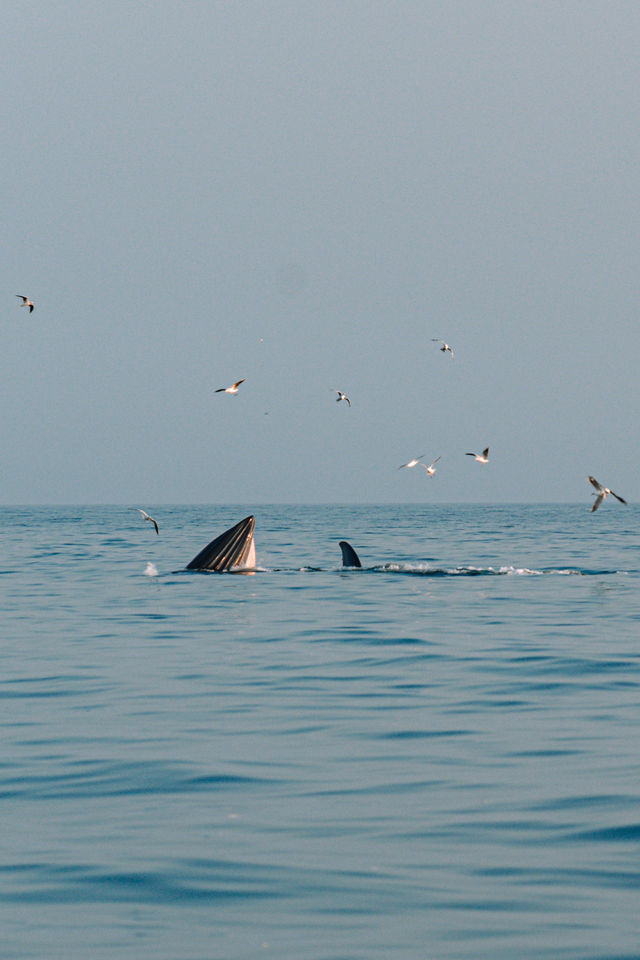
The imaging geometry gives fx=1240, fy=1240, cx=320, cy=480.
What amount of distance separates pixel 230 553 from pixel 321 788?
24.2 metres

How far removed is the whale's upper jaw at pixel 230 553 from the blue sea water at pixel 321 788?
990 centimetres

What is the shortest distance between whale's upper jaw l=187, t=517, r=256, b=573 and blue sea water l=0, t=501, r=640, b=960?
9895mm

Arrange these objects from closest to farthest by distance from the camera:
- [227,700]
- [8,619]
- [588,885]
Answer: [588,885], [227,700], [8,619]

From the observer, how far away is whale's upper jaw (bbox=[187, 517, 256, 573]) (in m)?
33.6

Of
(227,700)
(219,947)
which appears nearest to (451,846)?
(219,947)

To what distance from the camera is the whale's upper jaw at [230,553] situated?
33625mm

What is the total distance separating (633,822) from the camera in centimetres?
897

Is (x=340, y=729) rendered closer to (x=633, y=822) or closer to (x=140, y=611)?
(x=633, y=822)

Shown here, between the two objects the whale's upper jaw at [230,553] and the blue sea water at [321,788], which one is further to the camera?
the whale's upper jaw at [230,553]

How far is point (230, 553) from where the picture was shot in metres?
34.2

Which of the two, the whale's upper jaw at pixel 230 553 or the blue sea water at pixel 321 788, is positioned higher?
the whale's upper jaw at pixel 230 553

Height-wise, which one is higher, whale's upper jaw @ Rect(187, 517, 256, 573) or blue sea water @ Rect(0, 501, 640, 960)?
whale's upper jaw @ Rect(187, 517, 256, 573)

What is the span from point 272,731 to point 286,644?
7.32m

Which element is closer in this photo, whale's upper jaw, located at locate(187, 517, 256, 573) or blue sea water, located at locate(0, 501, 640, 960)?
blue sea water, located at locate(0, 501, 640, 960)
